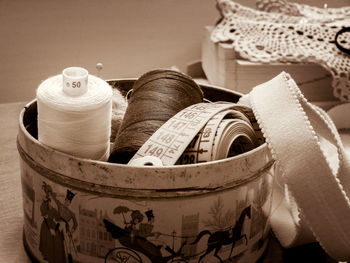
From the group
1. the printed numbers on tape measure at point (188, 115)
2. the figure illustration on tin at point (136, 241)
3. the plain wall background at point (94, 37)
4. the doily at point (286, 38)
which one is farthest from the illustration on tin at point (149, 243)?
the plain wall background at point (94, 37)

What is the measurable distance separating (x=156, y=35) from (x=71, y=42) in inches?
9.4

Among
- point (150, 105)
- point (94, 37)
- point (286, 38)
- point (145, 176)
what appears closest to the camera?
point (145, 176)

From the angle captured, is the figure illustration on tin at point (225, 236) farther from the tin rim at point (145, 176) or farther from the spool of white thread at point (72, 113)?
the spool of white thread at point (72, 113)

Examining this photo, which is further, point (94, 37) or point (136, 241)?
point (94, 37)

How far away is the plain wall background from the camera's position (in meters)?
1.23

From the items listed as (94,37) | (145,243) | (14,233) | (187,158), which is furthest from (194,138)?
(94,37)

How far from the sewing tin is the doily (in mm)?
348

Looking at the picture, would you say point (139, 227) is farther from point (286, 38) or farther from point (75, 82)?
point (286, 38)

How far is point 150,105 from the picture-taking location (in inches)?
23.5

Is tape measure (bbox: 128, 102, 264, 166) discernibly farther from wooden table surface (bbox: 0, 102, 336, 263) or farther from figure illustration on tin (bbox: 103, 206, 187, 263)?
wooden table surface (bbox: 0, 102, 336, 263)

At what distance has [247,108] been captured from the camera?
609mm

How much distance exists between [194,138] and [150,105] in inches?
4.0

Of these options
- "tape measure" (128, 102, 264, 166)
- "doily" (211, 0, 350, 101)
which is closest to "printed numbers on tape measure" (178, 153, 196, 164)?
"tape measure" (128, 102, 264, 166)

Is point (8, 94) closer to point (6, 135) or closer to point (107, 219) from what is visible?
point (6, 135)
